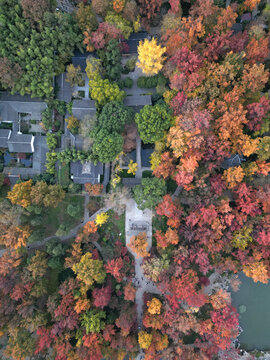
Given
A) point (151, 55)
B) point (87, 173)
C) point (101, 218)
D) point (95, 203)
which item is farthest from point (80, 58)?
point (101, 218)

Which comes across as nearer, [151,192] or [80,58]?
[151,192]

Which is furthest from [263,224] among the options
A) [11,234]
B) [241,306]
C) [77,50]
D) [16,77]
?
[16,77]

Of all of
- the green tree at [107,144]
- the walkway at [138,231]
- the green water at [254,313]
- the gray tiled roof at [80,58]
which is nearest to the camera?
the green tree at [107,144]

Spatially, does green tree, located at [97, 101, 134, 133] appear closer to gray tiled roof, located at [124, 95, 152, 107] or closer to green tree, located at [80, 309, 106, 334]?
gray tiled roof, located at [124, 95, 152, 107]

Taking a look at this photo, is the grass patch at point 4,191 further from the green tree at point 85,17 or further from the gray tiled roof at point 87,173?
the green tree at point 85,17

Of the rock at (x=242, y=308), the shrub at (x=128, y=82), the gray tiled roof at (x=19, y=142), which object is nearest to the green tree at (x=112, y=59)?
the shrub at (x=128, y=82)

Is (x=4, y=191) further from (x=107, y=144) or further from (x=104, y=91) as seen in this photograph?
(x=104, y=91)
